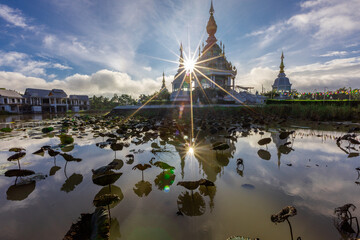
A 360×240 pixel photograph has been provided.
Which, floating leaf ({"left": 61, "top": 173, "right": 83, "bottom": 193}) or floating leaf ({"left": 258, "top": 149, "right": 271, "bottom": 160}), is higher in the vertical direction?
floating leaf ({"left": 258, "top": 149, "right": 271, "bottom": 160})

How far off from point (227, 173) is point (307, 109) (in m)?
15.0

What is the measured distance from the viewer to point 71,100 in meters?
50.0

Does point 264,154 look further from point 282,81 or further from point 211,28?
point 282,81

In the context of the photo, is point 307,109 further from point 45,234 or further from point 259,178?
point 45,234

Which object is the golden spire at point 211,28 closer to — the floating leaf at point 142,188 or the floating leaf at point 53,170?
the floating leaf at point 53,170

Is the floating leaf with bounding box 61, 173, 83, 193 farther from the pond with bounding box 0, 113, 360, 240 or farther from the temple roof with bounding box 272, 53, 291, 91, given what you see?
the temple roof with bounding box 272, 53, 291, 91

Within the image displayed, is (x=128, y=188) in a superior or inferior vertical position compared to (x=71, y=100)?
inferior

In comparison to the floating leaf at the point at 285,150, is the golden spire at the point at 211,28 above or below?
above

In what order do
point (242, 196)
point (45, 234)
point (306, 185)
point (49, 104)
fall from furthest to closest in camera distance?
point (49, 104) → point (306, 185) → point (242, 196) → point (45, 234)

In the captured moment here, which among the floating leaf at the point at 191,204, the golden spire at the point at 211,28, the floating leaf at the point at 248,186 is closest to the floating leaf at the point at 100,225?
the floating leaf at the point at 191,204

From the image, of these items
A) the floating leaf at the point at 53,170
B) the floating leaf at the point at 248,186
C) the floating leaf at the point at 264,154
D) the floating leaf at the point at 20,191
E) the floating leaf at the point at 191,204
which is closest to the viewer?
the floating leaf at the point at 191,204

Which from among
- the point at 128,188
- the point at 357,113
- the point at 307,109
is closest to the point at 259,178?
the point at 128,188

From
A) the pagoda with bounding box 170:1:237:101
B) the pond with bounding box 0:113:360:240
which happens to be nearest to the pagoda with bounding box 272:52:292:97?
the pagoda with bounding box 170:1:237:101

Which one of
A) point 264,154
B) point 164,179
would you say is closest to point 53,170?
point 164,179
